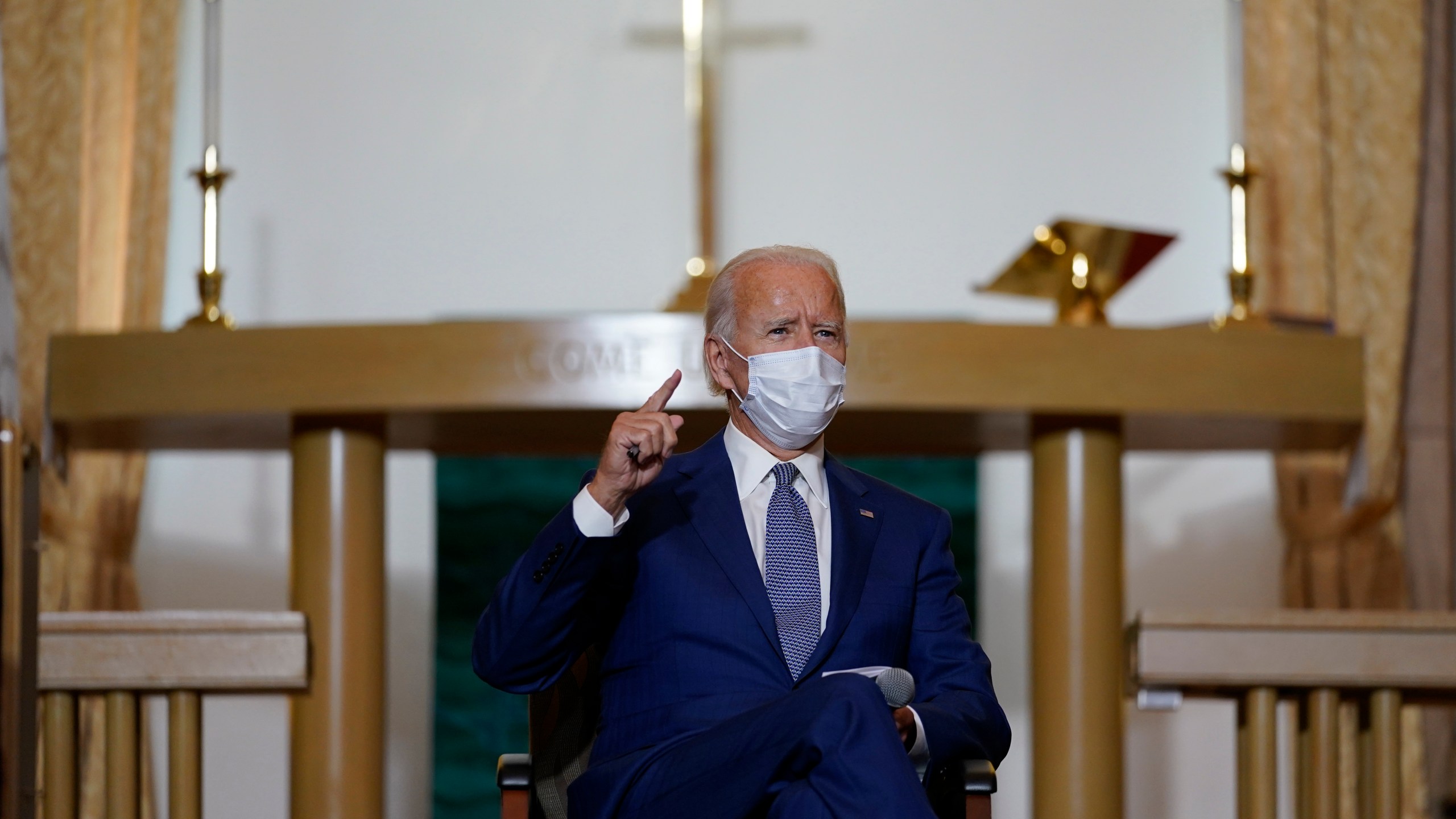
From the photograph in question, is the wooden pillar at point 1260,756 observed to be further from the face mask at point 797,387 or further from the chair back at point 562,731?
the chair back at point 562,731

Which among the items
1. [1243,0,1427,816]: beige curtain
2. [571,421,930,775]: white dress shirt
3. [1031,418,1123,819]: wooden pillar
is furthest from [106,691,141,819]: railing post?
[1243,0,1427,816]: beige curtain

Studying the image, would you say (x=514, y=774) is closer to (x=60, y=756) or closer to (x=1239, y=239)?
(x=60, y=756)

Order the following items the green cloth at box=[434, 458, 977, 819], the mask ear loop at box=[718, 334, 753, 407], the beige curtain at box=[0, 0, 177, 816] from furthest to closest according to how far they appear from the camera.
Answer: the green cloth at box=[434, 458, 977, 819] < the beige curtain at box=[0, 0, 177, 816] < the mask ear loop at box=[718, 334, 753, 407]

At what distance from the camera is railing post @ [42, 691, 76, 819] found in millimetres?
3170

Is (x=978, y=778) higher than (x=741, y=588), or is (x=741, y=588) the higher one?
(x=741, y=588)

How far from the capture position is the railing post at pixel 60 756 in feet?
10.4

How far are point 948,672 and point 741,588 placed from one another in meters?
0.35

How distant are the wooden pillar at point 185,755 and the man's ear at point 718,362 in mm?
1320

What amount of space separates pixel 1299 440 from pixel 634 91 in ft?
7.58

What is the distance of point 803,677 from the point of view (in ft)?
7.82

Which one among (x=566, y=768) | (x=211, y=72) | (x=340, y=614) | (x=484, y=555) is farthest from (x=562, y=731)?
(x=484, y=555)

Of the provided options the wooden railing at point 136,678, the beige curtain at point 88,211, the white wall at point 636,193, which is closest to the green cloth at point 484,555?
the white wall at point 636,193

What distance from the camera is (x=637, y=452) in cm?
220

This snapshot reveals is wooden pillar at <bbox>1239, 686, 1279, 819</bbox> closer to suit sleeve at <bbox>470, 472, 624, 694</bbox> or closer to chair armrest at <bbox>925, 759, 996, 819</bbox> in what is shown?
chair armrest at <bbox>925, 759, 996, 819</bbox>
